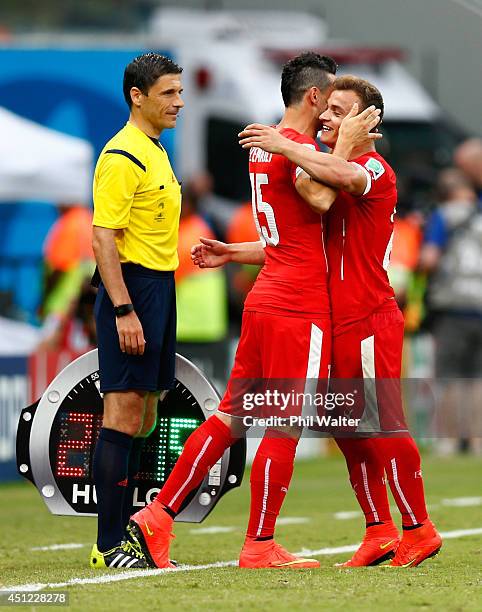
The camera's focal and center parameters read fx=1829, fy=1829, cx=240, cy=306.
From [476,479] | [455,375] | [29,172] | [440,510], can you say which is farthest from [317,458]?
A: [440,510]

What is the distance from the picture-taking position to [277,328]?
25.9 feet

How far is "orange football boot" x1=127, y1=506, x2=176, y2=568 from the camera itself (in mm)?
8016

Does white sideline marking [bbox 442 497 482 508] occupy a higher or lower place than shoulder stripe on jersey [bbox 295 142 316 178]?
lower

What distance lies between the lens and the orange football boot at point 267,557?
7984 mm

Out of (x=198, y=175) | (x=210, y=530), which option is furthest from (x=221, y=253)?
(x=198, y=175)

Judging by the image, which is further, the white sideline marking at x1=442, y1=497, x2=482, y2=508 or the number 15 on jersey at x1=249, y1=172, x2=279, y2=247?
the white sideline marking at x1=442, y1=497, x2=482, y2=508

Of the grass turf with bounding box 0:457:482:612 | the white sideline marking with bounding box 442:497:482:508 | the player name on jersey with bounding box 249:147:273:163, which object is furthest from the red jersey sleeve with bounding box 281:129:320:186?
the white sideline marking with bounding box 442:497:482:508

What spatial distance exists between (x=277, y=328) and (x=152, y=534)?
3.49 ft

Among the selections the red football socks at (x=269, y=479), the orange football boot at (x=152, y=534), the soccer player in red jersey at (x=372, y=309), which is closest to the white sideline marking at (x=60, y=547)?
the orange football boot at (x=152, y=534)

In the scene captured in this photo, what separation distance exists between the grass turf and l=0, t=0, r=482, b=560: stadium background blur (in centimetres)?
254

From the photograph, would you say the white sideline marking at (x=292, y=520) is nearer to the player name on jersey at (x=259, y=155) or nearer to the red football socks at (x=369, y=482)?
the red football socks at (x=369, y=482)

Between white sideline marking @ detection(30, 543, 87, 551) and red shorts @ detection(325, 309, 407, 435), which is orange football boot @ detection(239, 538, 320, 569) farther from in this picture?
white sideline marking @ detection(30, 543, 87, 551)

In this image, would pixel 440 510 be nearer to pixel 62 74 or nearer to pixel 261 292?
pixel 261 292

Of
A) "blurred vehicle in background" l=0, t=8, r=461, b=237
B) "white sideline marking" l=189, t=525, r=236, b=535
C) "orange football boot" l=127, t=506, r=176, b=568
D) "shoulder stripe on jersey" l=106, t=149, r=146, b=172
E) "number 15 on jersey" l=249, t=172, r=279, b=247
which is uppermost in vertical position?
"blurred vehicle in background" l=0, t=8, r=461, b=237
